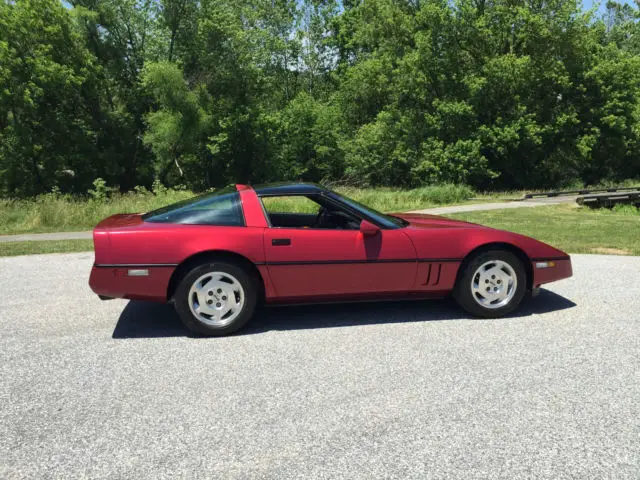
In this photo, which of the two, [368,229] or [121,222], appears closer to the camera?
[368,229]

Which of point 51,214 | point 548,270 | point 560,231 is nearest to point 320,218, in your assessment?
point 548,270

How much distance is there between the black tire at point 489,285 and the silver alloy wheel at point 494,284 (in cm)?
2

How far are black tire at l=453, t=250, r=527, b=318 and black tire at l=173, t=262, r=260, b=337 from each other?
1.91 m

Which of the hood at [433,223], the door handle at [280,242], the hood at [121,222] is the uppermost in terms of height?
the hood at [121,222]

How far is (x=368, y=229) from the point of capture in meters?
4.43

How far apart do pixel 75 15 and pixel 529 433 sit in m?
38.8

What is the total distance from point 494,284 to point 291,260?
192cm

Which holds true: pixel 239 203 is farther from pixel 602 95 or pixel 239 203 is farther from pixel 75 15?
pixel 602 95

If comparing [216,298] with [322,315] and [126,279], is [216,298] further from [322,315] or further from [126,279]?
[322,315]

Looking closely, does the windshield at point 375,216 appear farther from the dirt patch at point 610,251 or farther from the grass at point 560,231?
the dirt patch at point 610,251

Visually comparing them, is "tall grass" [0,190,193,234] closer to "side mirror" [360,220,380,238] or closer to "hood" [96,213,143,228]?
"hood" [96,213,143,228]

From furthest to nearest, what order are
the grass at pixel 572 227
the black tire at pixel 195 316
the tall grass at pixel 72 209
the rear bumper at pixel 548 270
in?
the tall grass at pixel 72 209, the grass at pixel 572 227, the rear bumper at pixel 548 270, the black tire at pixel 195 316

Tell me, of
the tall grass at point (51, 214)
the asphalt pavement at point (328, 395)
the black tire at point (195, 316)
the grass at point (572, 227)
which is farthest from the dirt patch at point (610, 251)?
the tall grass at point (51, 214)

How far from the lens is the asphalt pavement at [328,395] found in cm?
244
